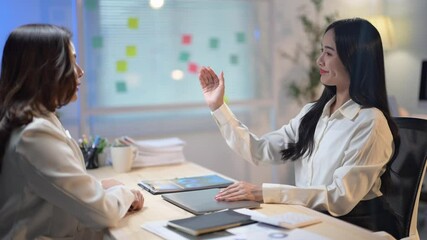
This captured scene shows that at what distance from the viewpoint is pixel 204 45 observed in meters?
3.37

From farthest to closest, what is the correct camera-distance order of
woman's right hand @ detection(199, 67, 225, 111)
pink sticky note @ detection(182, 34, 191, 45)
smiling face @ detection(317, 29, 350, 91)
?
pink sticky note @ detection(182, 34, 191, 45)
woman's right hand @ detection(199, 67, 225, 111)
smiling face @ detection(317, 29, 350, 91)

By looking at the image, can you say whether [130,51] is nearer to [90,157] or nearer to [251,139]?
[90,157]

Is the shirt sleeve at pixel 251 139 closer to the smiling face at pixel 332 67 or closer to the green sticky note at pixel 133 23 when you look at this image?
the smiling face at pixel 332 67

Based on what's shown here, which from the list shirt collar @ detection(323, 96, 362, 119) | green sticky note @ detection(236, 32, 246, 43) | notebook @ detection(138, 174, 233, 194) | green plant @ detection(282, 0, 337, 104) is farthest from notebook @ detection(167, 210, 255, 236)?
green plant @ detection(282, 0, 337, 104)

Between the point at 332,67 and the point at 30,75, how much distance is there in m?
1.15

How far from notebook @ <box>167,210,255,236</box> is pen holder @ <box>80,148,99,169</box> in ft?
3.34

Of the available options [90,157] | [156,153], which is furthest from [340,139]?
[90,157]

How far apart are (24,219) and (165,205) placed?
0.48 m

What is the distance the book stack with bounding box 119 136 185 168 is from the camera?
7.69 ft

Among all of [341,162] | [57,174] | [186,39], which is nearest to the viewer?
[57,174]

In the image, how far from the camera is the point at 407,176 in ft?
5.95

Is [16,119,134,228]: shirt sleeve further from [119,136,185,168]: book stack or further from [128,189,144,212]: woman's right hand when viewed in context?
[119,136,185,168]: book stack

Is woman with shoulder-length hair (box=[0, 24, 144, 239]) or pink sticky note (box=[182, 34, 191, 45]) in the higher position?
pink sticky note (box=[182, 34, 191, 45])

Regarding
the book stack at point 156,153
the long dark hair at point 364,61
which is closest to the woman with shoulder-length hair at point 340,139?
the long dark hair at point 364,61
